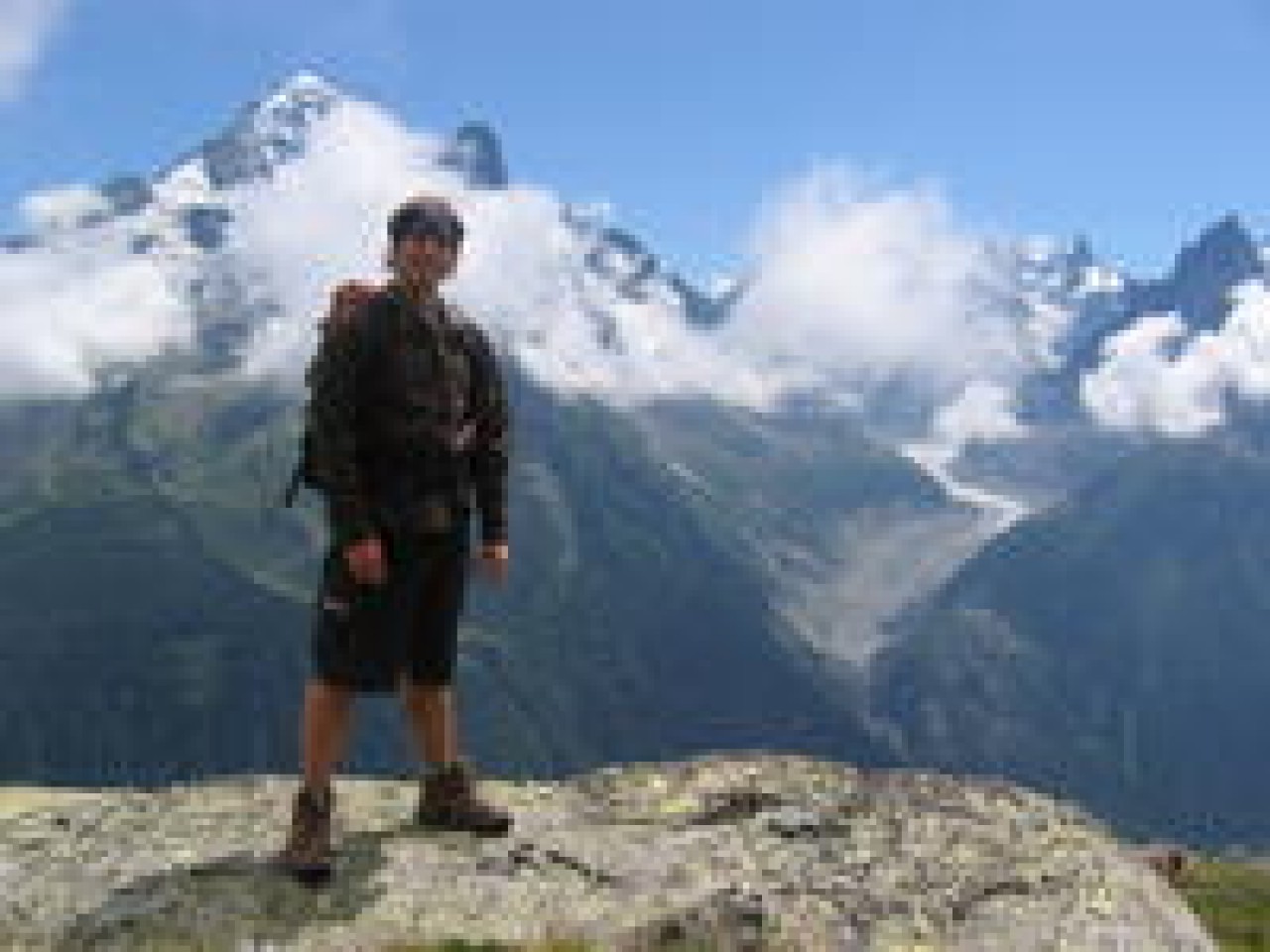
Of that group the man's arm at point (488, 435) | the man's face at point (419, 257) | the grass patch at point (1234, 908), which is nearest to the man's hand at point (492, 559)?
the man's arm at point (488, 435)

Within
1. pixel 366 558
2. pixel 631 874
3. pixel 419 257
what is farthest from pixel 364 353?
pixel 631 874

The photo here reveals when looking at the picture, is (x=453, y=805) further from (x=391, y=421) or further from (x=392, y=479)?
(x=391, y=421)

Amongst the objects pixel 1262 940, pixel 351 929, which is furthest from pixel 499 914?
pixel 1262 940

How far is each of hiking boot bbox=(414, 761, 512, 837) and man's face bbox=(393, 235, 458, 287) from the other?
369cm

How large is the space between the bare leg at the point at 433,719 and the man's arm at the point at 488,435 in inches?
51.0

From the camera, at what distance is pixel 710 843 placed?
57.3ft

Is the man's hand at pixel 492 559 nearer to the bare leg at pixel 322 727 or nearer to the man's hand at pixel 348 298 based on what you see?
the bare leg at pixel 322 727

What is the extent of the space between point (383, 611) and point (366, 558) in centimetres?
71

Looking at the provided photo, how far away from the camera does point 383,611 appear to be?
16547mm

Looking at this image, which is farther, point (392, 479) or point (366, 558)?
point (392, 479)

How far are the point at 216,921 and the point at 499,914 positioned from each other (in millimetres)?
1869

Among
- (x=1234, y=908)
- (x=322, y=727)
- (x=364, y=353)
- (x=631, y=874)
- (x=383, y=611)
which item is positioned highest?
(x=364, y=353)

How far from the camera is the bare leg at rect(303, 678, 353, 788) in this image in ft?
54.4

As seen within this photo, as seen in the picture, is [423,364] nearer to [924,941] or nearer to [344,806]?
[344,806]
